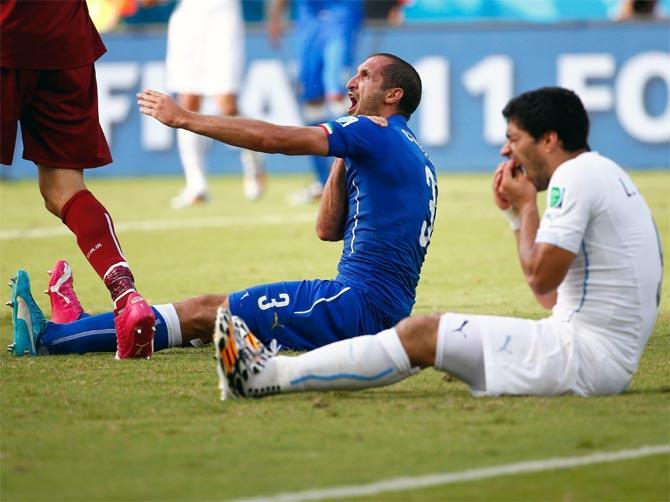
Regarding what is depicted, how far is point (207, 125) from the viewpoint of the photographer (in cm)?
580

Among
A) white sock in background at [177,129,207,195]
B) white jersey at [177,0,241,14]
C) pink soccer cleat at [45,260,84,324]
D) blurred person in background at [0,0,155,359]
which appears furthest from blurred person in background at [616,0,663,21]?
pink soccer cleat at [45,260,84,324]

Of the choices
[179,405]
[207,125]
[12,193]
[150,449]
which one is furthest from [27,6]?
[12,193]

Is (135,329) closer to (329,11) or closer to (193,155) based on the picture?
(193,155)

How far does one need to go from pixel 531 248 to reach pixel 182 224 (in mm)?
8523

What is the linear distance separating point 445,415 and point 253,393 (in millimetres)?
768

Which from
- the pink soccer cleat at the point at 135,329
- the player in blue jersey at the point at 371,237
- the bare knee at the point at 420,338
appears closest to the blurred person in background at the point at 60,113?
the pink soccer cleat at the point at 135,329

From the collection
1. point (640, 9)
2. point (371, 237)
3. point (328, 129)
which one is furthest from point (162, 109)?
point (640, 9)

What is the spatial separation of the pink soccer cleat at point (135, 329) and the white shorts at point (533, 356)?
5.53ft

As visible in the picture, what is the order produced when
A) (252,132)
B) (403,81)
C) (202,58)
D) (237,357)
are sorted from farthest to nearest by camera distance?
(202,58), (403,81), (252,132), (237,357)

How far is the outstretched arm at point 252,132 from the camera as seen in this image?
575 cm

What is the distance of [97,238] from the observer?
22.7 feet

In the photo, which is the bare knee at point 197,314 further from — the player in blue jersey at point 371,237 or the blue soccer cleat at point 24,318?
the blue soccer cleat at point 24,318

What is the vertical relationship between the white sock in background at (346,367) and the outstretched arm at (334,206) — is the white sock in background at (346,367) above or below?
below

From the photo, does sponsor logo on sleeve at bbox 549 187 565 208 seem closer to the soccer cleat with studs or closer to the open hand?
the soccer cleat with studs
